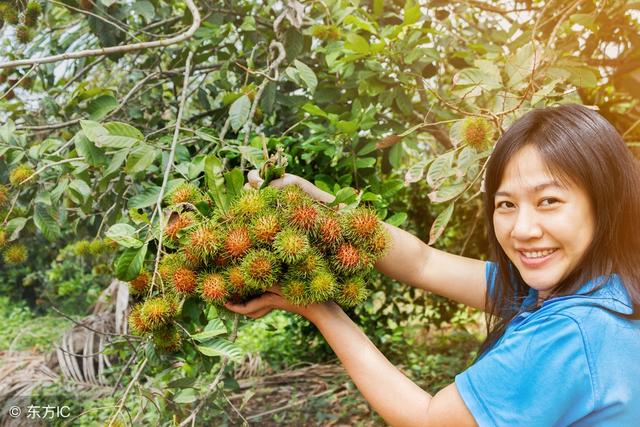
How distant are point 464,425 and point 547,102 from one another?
982 mm

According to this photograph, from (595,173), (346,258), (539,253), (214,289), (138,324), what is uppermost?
(595,173)

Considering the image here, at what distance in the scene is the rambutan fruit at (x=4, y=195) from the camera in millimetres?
1594

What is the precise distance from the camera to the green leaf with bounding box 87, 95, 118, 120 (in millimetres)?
1560

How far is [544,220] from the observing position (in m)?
0.98

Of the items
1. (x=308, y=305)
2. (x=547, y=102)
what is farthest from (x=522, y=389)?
(x=547, y=102)

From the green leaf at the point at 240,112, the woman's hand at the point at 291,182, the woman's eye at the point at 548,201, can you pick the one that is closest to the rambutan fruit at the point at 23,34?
the green leaf at the point at 240,112

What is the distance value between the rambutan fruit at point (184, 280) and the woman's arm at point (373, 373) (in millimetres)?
89

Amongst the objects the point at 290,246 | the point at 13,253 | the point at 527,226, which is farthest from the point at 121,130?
the point at 527,226

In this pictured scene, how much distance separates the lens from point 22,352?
4117 mm

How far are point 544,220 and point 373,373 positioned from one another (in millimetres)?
407

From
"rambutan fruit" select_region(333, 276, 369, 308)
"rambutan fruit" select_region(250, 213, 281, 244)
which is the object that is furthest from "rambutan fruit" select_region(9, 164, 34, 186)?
"rambutan fruit" select_region(333, 276, 369, 308)

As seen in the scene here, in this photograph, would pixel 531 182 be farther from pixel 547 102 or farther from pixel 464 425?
pixel 547 102

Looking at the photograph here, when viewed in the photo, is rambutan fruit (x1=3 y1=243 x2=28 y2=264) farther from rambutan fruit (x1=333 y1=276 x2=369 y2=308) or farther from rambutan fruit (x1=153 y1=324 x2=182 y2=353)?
rambutan fruit (x1=333 y1=276 x2=369 y2=308)

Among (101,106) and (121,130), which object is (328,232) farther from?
(101,106)
